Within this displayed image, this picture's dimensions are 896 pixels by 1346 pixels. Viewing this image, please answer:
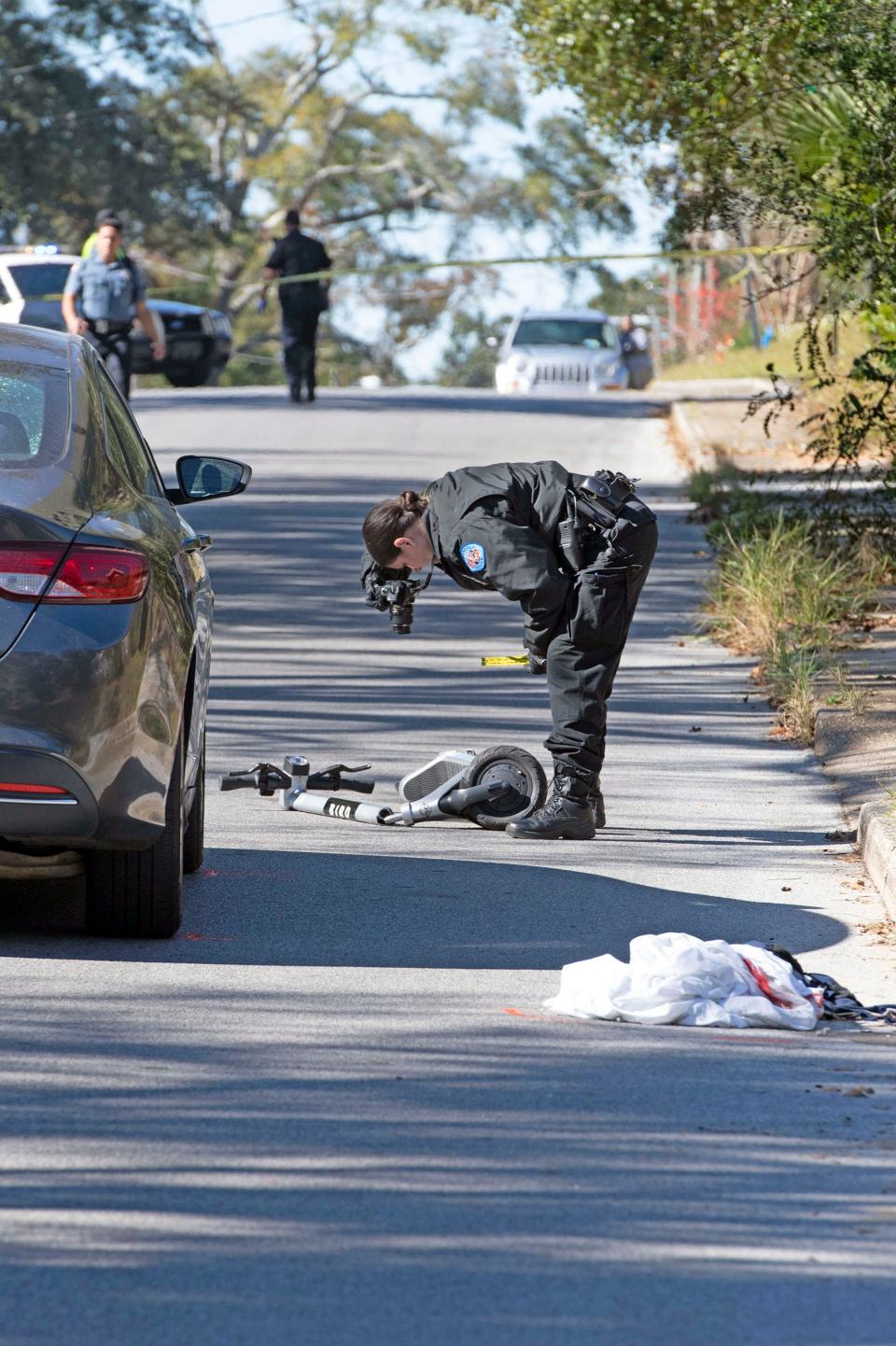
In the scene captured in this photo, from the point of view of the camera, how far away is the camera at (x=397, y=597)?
6.97 m

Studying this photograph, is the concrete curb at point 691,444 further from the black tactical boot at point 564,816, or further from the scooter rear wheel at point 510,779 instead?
the black tactical boot at point 564,816

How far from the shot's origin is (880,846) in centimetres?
677

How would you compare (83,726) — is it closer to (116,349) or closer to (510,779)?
(510,779)

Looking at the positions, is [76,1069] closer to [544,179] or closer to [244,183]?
[244,183]

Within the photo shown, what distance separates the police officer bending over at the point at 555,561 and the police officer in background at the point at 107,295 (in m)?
9.93

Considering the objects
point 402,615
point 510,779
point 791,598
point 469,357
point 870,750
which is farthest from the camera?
Result: point 469,357

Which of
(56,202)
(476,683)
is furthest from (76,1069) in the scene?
(56,202)

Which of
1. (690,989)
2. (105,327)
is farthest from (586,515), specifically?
(105,327)

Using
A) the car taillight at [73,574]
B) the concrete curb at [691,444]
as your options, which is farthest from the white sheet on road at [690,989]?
the concrete curb at [691,444]

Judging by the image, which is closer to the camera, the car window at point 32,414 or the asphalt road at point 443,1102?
the asphalt road at point 443,1102

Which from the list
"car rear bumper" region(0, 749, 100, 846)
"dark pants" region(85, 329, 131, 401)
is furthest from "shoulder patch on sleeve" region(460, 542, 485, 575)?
"dark pants" region(85, 329, 131, 401)

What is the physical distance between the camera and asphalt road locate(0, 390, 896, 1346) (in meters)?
3.46

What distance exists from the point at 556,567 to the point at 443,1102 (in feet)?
9.21

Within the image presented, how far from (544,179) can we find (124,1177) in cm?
5860
